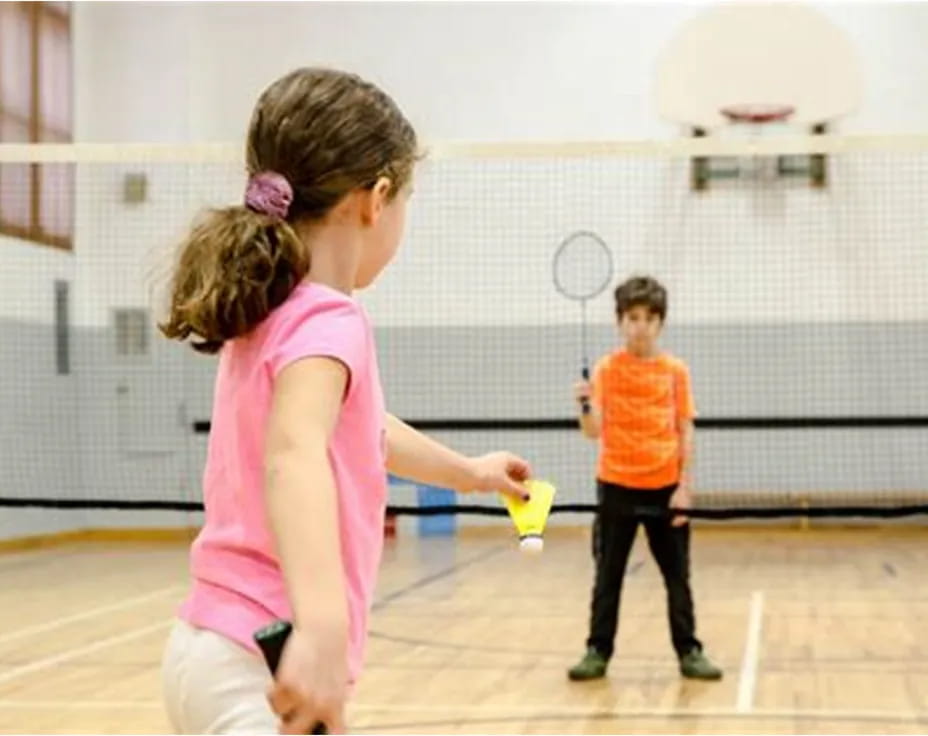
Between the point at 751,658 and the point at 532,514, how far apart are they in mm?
5340

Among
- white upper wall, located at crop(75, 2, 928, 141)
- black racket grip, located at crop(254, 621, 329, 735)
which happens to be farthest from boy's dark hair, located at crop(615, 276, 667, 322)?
white upper wall, located at crop(75, 2, 928, 141)

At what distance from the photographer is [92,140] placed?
1580 cm

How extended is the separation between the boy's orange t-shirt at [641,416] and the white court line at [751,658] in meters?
0.86

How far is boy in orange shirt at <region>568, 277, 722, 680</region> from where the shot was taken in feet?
23.1

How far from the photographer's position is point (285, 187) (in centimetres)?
233

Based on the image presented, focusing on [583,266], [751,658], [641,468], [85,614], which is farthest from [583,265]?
[641,468]

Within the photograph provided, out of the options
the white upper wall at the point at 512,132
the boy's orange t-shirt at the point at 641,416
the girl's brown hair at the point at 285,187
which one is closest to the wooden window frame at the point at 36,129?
the white upper wall at the point at 512,132

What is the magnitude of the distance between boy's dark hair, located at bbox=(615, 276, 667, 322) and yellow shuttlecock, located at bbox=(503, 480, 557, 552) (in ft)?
14.2

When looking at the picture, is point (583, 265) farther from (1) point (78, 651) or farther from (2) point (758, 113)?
(1) point (78, 651)

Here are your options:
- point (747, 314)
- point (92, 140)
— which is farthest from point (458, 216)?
point (92, 140)

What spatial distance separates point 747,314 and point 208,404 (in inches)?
185

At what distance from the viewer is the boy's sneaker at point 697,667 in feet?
23.2

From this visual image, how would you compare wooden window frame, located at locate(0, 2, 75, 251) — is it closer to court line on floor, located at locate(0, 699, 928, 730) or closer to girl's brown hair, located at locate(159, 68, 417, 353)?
court line on floor, located at locate(0, 699, 928, 730)

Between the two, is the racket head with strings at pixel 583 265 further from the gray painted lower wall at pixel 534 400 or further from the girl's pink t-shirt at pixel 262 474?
the girl's pink t-shirt at pixel 262 474
